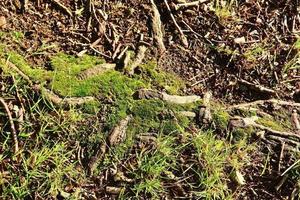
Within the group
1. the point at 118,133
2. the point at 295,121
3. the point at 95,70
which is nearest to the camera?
the point at 118,133

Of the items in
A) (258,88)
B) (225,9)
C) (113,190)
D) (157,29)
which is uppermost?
(225,9)

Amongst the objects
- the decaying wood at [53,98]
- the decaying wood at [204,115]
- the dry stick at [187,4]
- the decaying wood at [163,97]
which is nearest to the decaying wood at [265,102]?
the decaying wood at [204,115]

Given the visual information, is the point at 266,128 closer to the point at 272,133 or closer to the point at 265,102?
the point at 272,133

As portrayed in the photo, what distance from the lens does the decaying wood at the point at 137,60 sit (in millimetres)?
2672

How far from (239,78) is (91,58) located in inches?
33.4

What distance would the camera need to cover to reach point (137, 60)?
2.70 meters

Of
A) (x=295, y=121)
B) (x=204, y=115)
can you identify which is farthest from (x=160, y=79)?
(x=295, y=121)

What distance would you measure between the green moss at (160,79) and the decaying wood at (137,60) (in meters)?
0.04

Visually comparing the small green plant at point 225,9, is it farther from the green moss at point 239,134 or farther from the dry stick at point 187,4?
the green moss at point 239,134

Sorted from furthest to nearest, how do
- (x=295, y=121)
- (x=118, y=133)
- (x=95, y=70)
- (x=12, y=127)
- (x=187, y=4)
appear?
(x=187, y=4) → (x=295, y=121) → (x=95, y=70) → (x=118, y=133) → (x=12, y=127)

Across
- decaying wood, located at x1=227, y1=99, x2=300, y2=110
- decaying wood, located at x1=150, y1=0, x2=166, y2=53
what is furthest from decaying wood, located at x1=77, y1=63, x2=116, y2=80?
decaying wood, located at x1=227, y1=99, x2=300, y2=110

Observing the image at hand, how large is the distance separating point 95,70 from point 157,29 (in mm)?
455

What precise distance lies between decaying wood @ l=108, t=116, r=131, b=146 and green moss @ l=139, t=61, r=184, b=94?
28 centimetres

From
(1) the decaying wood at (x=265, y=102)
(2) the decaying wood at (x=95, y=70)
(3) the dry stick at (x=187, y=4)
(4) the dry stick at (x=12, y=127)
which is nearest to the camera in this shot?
(4) the dry stick at (x=12, y=127)
